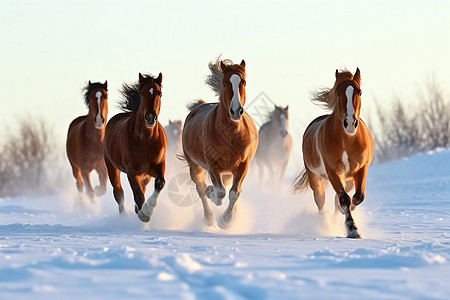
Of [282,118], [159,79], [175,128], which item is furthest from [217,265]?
[175,128]

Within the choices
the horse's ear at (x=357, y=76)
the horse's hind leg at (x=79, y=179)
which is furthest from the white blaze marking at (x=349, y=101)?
the horse's hind leg at (x=79, y=179)

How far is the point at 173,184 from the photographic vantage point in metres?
11.8

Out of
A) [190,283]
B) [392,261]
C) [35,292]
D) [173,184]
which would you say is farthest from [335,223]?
[35,292]

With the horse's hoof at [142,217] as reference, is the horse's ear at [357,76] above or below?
above

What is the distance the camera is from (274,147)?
19.7 m

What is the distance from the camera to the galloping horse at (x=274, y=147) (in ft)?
63.3

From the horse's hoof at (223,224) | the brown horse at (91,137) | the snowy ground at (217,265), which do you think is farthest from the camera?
the brown horse at (91,137)

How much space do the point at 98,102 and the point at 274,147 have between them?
8.55 meters

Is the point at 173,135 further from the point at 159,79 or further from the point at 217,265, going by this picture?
the point at 217,265

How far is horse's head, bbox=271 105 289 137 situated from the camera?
18.8m

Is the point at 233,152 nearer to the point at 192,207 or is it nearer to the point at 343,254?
the point at 192,207

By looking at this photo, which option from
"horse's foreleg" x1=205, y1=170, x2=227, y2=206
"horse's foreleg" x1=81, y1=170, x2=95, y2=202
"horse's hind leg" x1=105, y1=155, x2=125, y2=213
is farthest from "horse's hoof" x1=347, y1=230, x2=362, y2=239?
"horse's foreleg" x1=81, y1=170, x2=95, y2=202

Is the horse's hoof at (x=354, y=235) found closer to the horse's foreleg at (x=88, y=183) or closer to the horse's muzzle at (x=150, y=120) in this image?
the horse's muzzle at (x=150, y=120)

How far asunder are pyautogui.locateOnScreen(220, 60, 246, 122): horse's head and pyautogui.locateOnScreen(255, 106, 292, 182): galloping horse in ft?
35.6
